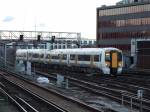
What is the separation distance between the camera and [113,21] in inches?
4518

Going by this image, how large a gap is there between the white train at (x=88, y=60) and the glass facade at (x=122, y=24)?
41741 millimetres

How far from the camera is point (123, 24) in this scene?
11162cm

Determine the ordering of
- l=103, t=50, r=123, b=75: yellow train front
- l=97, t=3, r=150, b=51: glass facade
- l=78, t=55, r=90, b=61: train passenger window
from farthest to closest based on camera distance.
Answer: l=97, t=3, r=150, b=51: glass facade < l=78, t=55, r=90, b=61: train passenger window < l=103, t=50, r=123, b=75: yellow train front

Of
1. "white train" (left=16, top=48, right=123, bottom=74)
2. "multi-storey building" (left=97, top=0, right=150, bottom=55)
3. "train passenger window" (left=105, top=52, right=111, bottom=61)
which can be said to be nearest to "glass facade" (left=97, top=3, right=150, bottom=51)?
"multi-storey building" (left=97, top=0, right=150, bottom=55)

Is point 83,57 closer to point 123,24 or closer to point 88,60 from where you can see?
point 88,60

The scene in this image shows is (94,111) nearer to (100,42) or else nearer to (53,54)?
(53,54)

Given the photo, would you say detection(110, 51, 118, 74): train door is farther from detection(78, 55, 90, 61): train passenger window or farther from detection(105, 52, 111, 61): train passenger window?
detection(78, 55, 90, 61): train passenger window

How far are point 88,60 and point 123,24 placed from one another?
6303 centimetres

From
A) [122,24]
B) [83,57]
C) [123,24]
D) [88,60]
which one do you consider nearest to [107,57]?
[88,60]

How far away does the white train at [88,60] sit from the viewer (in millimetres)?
46812

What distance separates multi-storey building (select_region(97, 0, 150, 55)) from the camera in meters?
106

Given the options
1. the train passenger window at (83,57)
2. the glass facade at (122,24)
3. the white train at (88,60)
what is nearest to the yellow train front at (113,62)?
the white train at (88,60)

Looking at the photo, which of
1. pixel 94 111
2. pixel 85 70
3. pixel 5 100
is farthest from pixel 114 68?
pixel 94 111

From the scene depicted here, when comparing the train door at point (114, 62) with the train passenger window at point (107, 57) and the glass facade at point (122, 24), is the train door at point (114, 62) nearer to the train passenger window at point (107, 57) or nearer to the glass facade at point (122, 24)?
the train passenger window at point (107, 57)
